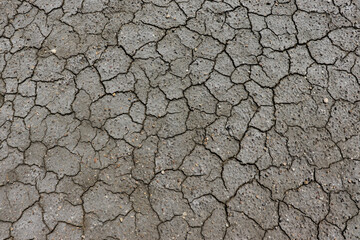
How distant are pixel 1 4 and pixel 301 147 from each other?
11.9 ft

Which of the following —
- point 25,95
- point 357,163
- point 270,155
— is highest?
point 357,163

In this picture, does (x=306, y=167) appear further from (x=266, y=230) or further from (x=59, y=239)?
(x=59, y=239)

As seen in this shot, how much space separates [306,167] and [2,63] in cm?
331

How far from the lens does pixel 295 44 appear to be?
128 inches

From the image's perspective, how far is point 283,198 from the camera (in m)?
2.80

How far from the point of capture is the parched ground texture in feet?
9.16

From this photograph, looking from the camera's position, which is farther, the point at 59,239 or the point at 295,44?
the point at 295,44

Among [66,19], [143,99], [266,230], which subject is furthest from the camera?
[66,19]

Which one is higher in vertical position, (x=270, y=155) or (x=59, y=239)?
(x=270, y=155)

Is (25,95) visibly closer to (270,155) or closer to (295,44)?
(270,155)

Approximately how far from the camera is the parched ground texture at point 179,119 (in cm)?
279

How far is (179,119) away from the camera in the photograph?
3037 mm

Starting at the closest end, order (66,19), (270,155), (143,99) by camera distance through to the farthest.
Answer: (270,155) → (143,99) → (66,19)

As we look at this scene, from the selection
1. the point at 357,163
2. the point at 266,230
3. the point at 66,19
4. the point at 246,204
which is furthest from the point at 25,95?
the point at 357,163
